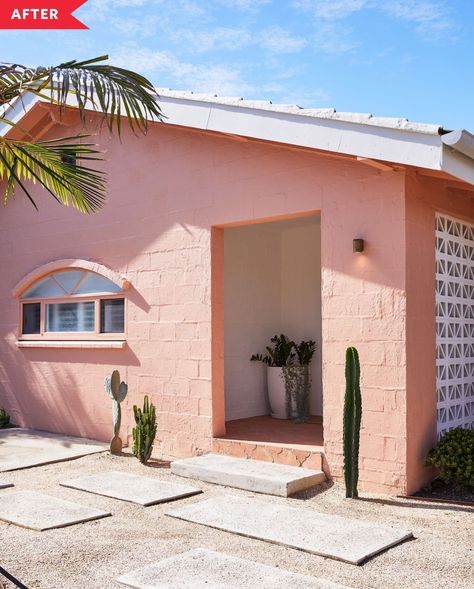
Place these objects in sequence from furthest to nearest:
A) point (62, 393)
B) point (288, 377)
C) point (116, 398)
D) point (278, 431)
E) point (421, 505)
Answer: point (62, 393), point (288, 377), point (278, 431), point (116, 398), point (421, 505)

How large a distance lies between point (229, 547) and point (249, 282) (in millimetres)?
6152

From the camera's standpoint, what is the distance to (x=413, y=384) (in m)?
6.91

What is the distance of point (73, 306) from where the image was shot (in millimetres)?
10430

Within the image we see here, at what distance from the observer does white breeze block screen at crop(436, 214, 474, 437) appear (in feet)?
25.0

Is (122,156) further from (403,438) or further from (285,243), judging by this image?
(403,438)

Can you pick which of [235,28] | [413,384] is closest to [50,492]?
[413,384]

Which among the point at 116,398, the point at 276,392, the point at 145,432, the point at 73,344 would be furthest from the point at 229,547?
the point at 73,344

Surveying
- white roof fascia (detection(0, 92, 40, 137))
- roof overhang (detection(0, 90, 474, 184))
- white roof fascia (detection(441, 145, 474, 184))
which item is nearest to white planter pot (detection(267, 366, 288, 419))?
roof overhang (detection(0, 90, 474, 184))

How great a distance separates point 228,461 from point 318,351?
11.8ft

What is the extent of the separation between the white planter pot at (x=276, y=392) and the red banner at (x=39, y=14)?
6080 millimetres

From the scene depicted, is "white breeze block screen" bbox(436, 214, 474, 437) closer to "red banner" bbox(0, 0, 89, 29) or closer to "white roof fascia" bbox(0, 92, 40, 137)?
"red banner" bbox(0, 0, 89, 29)

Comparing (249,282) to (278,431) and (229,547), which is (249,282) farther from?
(229,547)

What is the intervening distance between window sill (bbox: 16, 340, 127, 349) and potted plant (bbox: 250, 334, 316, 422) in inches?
96.6

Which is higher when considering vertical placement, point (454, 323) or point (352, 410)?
point (454, 323)
